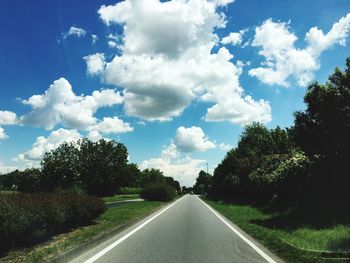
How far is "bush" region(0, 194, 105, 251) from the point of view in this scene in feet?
34.1

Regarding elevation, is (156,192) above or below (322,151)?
above

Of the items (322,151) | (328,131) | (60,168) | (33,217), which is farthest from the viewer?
(60,168)

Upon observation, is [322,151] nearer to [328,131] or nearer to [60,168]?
[328,131]

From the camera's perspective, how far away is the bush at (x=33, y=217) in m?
10.4

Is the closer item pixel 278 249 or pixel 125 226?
pixel 278 249

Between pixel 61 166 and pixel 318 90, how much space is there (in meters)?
86.9

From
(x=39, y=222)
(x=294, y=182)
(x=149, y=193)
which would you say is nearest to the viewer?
(x=39, y=222)

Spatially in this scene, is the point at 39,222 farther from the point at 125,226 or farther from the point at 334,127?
the point at 334,127

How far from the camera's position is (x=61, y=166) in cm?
10000

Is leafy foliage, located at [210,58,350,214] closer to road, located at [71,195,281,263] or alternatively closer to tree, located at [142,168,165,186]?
road, located at [71,195,281,263]

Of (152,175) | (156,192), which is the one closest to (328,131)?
(156,192)

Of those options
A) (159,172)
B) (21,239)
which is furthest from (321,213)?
(159,172)

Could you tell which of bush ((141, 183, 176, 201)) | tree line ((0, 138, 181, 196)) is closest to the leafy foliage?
bush ((141, 183, 176, 201))

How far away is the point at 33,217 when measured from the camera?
37.7ft
